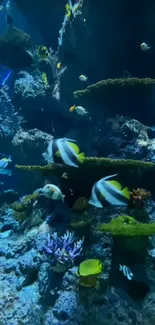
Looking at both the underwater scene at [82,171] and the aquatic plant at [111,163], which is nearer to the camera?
the underwater scene at [82,171]

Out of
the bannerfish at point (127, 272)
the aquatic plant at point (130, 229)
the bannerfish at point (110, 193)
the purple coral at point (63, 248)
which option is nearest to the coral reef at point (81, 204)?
the purple coral at point (63, 248)

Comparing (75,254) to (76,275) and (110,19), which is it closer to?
(76,275)

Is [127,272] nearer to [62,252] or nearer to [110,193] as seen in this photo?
[62,252]

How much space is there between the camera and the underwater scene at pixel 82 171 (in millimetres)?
3504

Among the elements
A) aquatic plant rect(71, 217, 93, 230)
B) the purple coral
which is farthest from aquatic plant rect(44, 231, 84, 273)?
aquatic plant rect(71, 217, 93, 230)

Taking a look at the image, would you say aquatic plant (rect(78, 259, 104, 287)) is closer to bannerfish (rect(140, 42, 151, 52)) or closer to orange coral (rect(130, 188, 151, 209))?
orange coral (rect(130, 188, 151, 209))

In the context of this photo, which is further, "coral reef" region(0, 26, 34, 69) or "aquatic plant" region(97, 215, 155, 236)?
"coral reef" region(0, 26, 34, 69)

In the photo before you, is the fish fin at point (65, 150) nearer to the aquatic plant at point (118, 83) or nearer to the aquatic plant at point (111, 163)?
the aquatic plant at point (111, 163)

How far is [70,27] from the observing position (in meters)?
8.56

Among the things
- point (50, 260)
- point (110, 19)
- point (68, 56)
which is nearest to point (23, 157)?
point (68, 56)

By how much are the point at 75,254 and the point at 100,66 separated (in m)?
6.47

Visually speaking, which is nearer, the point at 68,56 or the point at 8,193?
the point at 68,56

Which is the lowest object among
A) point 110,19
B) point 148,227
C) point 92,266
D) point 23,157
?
point 92,266

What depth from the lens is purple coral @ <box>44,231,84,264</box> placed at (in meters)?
3.81
